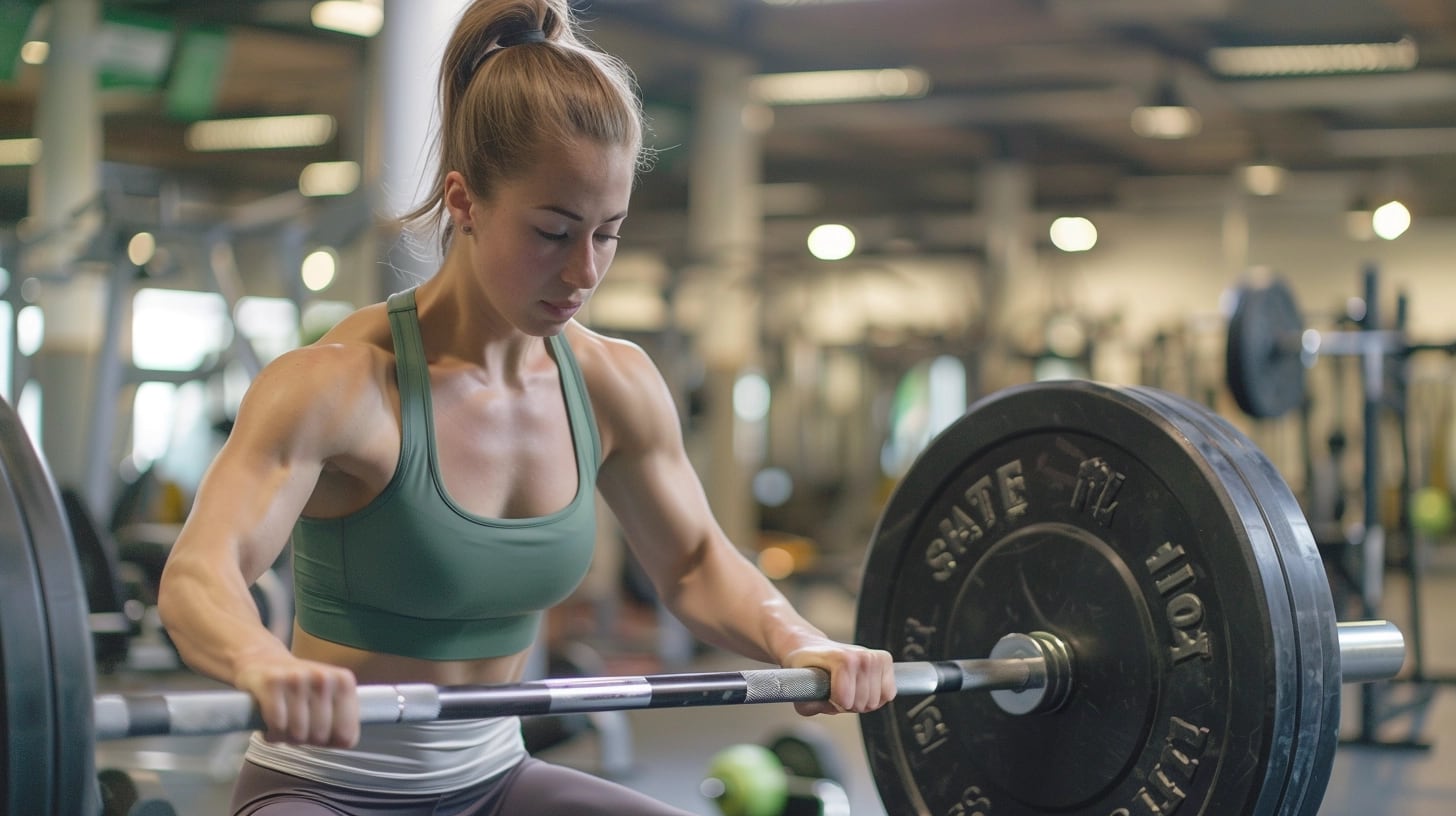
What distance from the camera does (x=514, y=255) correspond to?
1.40 m

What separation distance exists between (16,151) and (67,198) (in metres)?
4.49

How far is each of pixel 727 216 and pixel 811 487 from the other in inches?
120

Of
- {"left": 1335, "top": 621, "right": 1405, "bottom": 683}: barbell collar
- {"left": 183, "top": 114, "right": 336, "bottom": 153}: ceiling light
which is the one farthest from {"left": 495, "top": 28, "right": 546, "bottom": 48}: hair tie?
{"left": 183, "top": 114, "right": 336, "bottom": 153}: ceiling light

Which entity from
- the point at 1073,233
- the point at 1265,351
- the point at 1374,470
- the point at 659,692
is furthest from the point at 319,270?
the point at 659,692

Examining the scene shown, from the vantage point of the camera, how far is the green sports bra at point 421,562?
1412 mm

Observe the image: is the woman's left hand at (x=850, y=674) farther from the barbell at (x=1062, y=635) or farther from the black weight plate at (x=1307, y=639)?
the black weight plate at (x=1307, y=639)

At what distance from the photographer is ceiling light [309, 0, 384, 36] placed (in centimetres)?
703

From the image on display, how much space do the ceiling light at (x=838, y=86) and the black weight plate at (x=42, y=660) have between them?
8.16m

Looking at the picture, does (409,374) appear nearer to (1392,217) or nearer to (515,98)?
(515,98)

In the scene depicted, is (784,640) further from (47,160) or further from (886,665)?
(47,160)

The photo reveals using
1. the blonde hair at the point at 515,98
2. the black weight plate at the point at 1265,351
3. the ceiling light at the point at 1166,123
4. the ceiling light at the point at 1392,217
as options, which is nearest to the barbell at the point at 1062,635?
the blonde hair at the point at 515,98

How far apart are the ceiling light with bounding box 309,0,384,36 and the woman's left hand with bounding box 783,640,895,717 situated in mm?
6042

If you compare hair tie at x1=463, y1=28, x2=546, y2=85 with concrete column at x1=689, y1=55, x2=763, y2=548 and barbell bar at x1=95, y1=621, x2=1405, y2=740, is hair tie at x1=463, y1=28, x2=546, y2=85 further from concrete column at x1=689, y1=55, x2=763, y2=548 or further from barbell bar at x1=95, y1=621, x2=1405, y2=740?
concrete column at x1=689, y1=55, x2=763, y2=548

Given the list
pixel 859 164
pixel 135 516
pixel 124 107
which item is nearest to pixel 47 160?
pixel 135 516
